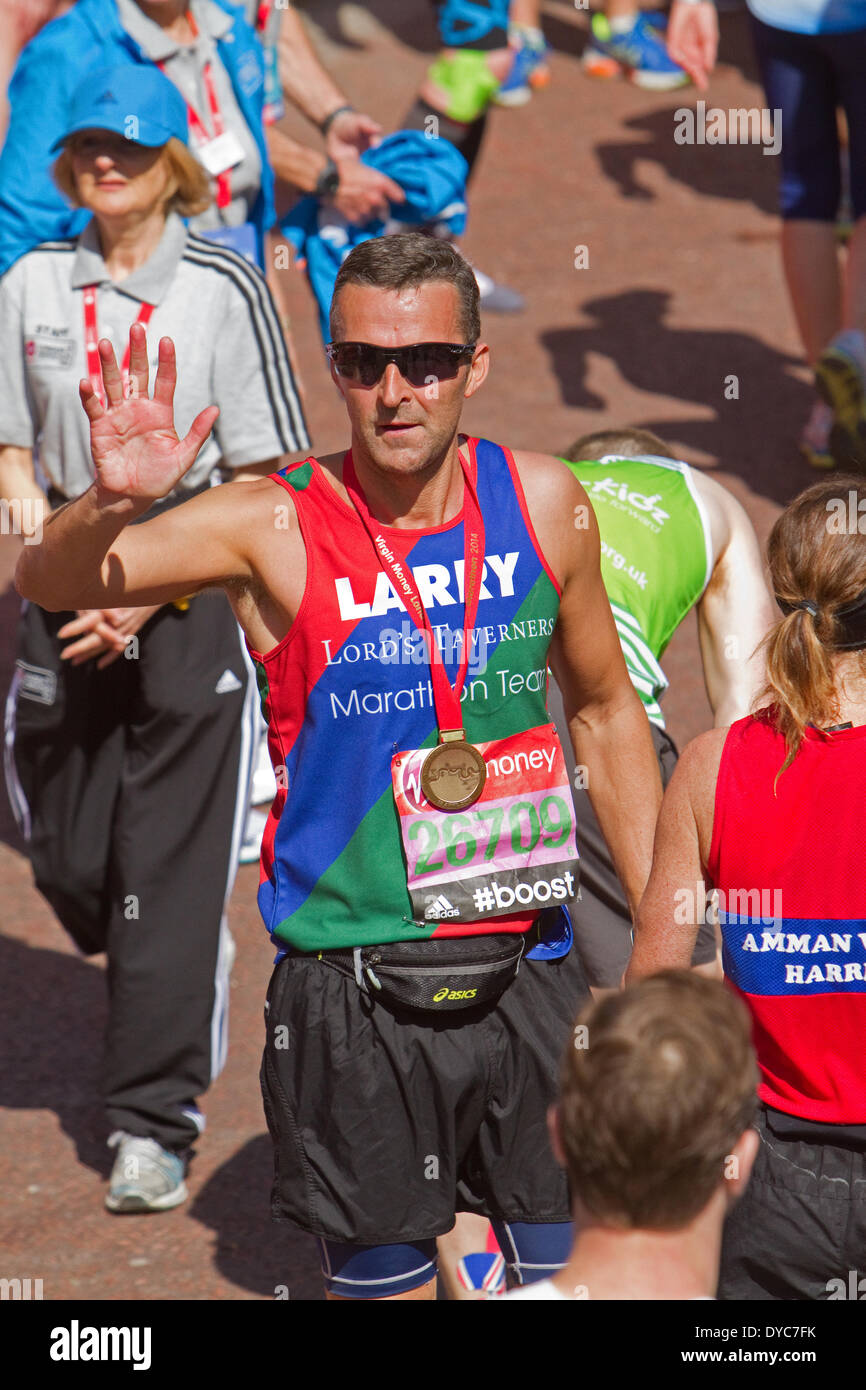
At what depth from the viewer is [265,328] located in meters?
4.30


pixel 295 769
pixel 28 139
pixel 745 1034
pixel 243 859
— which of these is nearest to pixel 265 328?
pixel 28 139

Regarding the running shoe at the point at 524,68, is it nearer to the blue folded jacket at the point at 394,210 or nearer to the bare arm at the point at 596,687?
the blue folded jacket at the point at 394,210

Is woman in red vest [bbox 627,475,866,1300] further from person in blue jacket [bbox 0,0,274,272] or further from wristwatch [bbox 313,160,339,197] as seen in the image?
wristwatch [bbox 313,160,339,197]

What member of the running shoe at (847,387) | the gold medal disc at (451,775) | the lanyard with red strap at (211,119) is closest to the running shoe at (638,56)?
the running shoe at (847,387)

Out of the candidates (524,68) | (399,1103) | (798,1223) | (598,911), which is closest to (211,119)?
(598,911)

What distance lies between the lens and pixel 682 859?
2783mm

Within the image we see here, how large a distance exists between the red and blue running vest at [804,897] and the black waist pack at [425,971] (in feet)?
1.61

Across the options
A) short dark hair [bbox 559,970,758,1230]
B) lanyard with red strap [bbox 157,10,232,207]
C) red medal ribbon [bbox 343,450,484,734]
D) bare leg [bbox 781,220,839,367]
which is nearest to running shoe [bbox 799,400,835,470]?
bare leg [bbox 781,220,839,367]

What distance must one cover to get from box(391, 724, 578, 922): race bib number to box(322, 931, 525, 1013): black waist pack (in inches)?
2.4

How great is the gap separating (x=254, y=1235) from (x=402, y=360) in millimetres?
2345

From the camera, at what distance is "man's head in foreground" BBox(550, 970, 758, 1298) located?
202 centimetres

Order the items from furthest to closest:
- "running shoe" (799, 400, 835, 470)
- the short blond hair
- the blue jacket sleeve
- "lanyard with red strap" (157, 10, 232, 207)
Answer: "running shoe" (799, 400, 835, 470)
"lanyard with red strap" (157, 10, 232, 207)
the blue jacket sleeve
the short blond hair

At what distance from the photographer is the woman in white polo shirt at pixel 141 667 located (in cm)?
422

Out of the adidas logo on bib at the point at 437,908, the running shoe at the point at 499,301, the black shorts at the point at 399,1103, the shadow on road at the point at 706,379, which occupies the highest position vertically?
the adidas logo on bib at the point at 437,908
